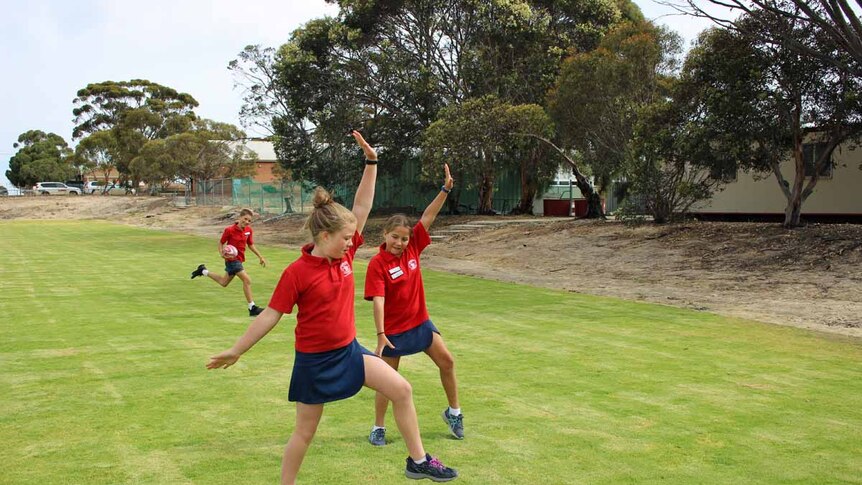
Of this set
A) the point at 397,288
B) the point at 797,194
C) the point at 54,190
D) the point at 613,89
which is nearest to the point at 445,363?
the point at 397,288

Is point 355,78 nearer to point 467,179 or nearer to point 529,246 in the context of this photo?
point 467,179

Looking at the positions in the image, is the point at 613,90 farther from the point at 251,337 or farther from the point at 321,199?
the point at 251,337

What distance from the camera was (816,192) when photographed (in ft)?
79.3

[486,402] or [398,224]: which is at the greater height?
[398,224]

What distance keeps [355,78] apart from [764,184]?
17.7m

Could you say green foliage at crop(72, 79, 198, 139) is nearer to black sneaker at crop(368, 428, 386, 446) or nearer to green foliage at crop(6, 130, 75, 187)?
green foliage at crop(6, 130, 75, 187)

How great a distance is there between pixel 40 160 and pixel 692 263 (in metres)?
98.7

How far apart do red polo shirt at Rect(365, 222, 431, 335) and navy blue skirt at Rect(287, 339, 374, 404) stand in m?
1.14

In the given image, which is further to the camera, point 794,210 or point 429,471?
point 794,210

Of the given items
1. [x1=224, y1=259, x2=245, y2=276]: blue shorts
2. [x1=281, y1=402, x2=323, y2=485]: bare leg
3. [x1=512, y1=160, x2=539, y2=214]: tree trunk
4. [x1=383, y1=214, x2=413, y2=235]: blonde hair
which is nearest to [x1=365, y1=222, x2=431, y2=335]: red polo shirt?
[x1=383, y1=214, x2=413, y2=235]: blonde hair

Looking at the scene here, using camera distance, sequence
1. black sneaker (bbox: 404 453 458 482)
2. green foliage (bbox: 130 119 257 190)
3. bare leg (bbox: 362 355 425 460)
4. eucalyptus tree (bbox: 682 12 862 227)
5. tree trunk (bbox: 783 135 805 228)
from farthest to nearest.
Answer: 1. green foliage (bbox: 130 119 257 190)
2. tree trunk (bbox: 783 135 805 228)
3. eucalyptus tree (bbox: 682 12 862 227)
4. black sneaker (bbox: 404 453 458 482)
5. bare leg (bbox: 362 355 425 460)

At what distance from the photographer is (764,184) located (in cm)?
2572

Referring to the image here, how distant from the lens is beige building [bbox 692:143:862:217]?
23.4m

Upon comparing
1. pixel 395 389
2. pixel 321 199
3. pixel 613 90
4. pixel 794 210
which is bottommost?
pixel 395 389
